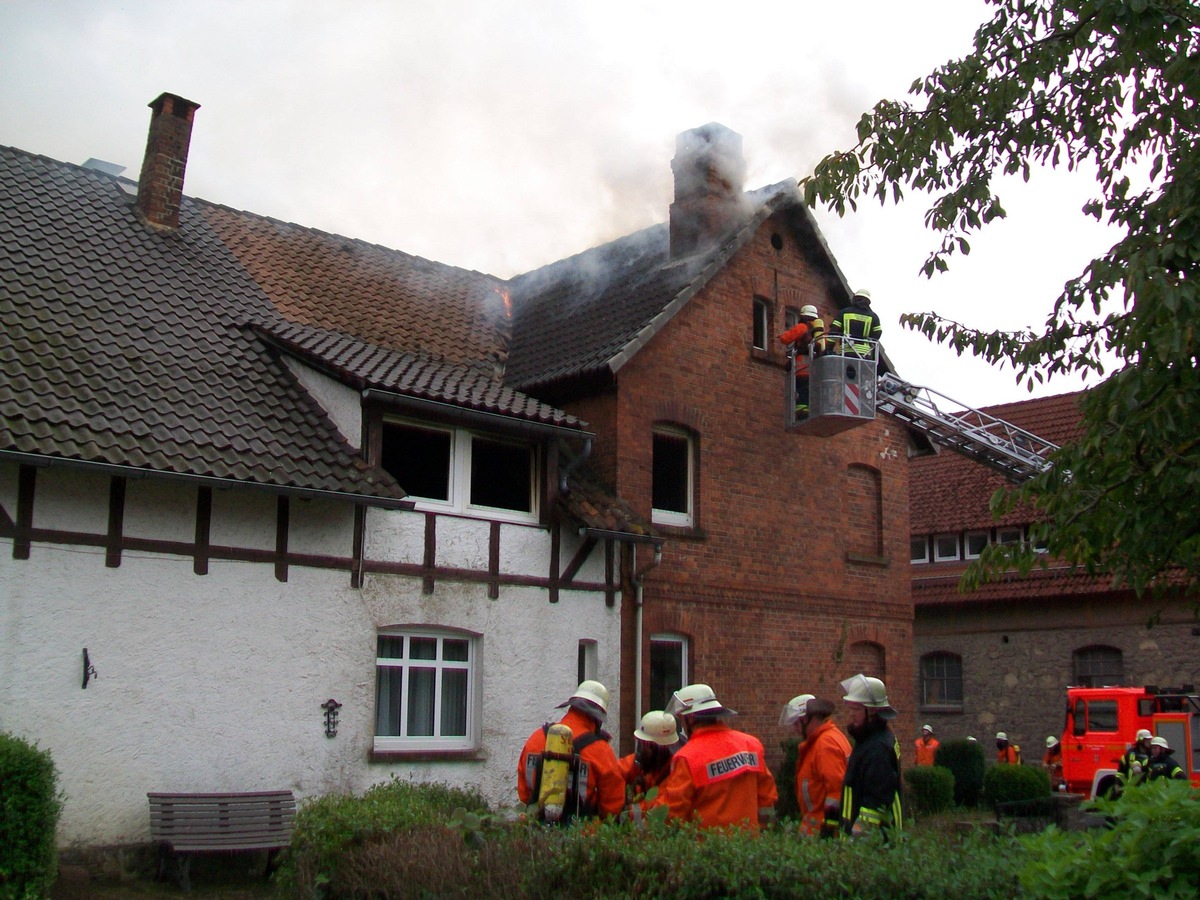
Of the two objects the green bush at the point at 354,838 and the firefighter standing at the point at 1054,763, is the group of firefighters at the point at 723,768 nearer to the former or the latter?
the green bush at the point at 354,838

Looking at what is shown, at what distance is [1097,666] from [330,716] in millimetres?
18707

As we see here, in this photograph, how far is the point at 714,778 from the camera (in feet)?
23.6

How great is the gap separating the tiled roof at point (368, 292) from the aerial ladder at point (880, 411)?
4.62 metres

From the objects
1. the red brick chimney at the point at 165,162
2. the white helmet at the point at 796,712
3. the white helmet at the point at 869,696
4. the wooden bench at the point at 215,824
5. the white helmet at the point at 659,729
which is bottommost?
the wooden bench at the point at 215,824

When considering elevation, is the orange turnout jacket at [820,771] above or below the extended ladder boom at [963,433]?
below

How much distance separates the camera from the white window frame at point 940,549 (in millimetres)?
28141

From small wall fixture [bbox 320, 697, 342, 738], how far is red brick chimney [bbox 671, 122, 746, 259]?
914cm

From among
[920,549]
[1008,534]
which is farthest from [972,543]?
[920,549]

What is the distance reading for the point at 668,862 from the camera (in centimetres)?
588

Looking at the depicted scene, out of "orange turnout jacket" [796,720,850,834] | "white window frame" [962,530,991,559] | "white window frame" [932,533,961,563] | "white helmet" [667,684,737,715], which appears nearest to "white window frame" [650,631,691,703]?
"orange turnout jacket" [796,720,850,834]

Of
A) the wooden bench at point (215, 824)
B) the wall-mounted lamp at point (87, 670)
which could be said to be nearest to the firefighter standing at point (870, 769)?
the wooden bench at point (215, 824)

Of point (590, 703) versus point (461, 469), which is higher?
point (461, 469)

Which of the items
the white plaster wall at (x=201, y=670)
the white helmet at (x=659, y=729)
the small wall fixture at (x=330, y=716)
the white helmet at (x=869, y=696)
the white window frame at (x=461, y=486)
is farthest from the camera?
the white window frame at (x=461, y=486)

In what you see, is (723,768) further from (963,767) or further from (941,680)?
(941,680)
